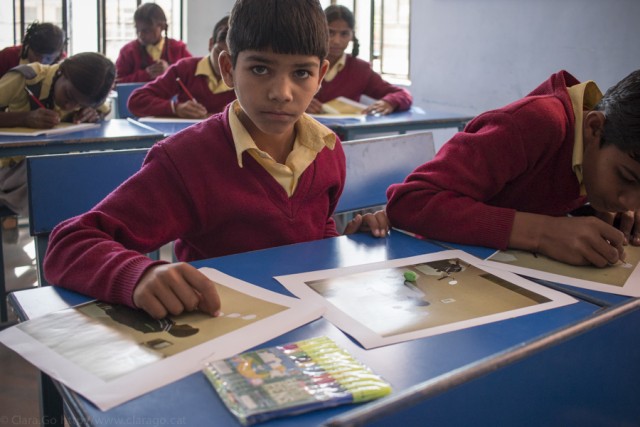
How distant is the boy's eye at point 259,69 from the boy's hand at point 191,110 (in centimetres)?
197

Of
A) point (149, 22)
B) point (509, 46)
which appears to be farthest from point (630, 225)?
point (149, 22)

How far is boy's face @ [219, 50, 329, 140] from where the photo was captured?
1.18 meters

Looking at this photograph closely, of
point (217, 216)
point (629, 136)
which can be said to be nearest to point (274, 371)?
point (217, 216)

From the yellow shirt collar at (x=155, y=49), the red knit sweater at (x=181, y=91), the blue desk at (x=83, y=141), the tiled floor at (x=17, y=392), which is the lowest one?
the tiled floor at (x=17, y=392)

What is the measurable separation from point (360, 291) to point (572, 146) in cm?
60

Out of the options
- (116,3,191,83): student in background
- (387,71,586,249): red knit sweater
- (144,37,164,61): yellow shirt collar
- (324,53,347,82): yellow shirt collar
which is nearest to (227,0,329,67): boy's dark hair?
(387,71,586,249): red knit sweater

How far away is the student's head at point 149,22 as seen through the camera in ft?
17.4

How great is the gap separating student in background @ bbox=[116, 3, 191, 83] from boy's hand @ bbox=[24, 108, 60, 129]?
Answer: 108 inches

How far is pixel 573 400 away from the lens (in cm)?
66

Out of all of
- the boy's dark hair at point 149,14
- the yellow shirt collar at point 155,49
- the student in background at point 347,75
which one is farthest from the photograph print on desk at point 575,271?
the yellow shirt collar at point 155,49

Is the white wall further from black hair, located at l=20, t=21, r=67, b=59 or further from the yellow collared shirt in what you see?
the yellow collared shirt

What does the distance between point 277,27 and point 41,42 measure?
9.35 feet

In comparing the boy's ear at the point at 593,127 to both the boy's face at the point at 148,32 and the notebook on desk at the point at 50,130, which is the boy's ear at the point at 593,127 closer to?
the notebook on desk at the point at 50,130

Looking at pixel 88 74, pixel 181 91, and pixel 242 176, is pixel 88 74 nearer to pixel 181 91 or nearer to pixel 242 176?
pixel 181 91
